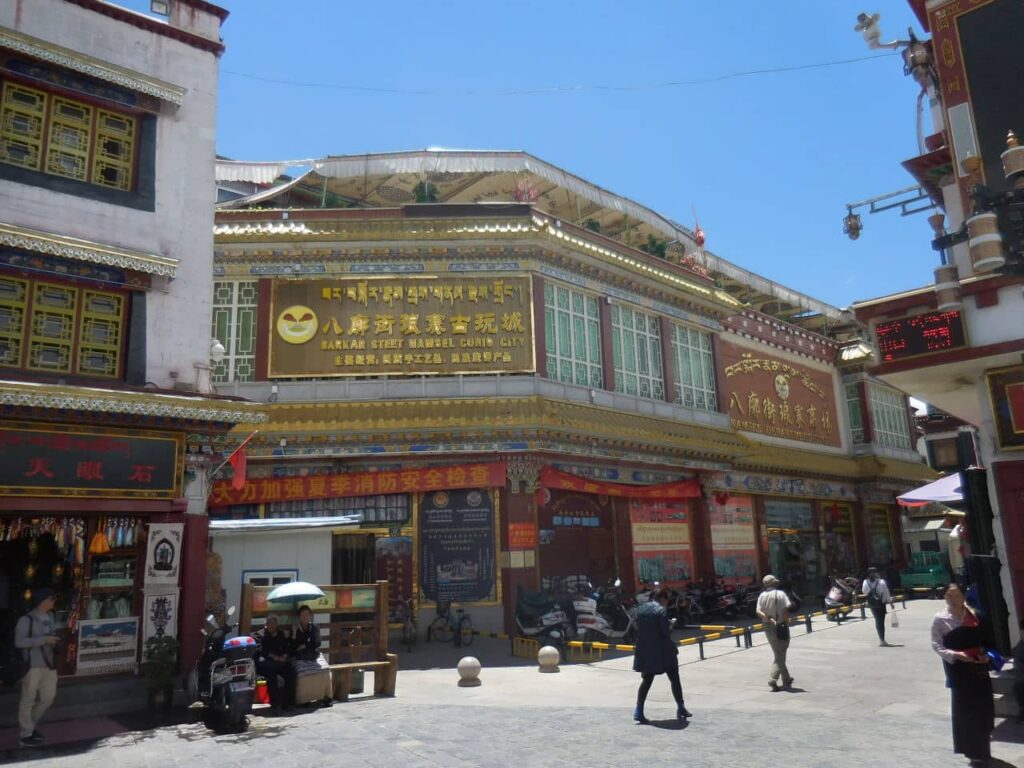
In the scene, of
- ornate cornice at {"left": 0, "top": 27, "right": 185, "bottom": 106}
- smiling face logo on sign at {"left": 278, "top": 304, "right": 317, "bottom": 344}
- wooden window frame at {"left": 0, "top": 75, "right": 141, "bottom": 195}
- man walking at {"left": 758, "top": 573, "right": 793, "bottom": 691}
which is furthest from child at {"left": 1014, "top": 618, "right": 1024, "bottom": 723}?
smiling face logo on sign at {"left": 278, "top": 304, "right": 317, "bottom": 344}

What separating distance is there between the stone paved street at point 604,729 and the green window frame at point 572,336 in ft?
28.7

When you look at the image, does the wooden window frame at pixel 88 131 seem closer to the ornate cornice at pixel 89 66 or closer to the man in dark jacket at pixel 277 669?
the ornate cornice at pixel 89 66

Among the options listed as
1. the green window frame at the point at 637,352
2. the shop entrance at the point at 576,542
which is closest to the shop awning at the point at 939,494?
the shop entrance at the point at 576,542

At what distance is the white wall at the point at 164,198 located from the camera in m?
12.2

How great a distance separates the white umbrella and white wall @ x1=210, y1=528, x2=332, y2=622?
9.13ft

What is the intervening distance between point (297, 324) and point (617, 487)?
931 cm

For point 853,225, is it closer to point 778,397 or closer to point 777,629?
point 777,629

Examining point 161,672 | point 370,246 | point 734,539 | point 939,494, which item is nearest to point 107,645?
point 161,672

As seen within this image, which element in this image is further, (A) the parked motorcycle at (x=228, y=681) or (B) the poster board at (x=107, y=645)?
(B) the poster board at (x=107, y=645)

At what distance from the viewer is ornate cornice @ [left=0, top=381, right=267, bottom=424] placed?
1075 cm

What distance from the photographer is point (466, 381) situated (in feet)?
61.9

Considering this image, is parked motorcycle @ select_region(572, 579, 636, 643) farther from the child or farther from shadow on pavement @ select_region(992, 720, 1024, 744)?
the child

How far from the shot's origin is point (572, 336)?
20453 mm

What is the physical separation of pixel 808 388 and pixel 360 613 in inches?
924
